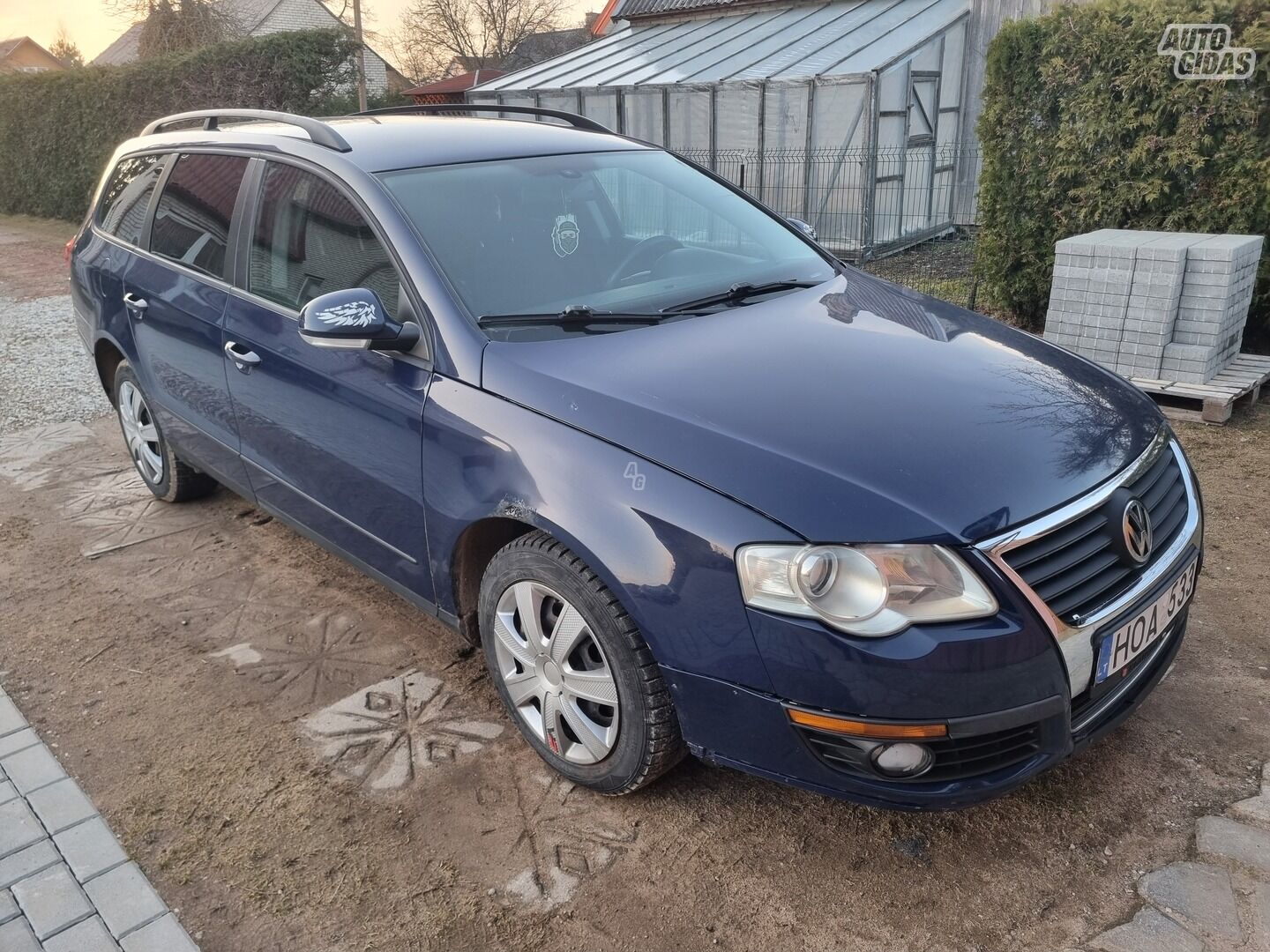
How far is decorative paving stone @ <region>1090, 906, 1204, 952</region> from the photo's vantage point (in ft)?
7.16

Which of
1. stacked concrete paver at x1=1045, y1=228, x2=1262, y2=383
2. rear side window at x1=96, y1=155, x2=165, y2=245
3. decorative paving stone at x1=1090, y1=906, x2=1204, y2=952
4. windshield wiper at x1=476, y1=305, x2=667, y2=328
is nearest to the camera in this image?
decorative paving stone at x1=1090, y1=906, x2=1204, y2=952

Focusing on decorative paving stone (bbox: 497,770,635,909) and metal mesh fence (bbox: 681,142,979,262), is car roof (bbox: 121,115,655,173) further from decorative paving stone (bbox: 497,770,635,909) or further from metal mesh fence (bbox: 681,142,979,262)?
metal mesh fence (bbox: 681,142,979,262)

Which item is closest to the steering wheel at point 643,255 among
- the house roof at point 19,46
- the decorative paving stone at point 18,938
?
the decorative paving stone at point 18,938

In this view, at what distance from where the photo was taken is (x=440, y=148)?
3340 millimetres

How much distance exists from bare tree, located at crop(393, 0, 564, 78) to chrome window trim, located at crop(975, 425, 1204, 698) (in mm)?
47700

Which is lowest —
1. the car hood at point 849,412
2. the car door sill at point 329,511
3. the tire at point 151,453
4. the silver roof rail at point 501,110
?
the tire at point 151,453

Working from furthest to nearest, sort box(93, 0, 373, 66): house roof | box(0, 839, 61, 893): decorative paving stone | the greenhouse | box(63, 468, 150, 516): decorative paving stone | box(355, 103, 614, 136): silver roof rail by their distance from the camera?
box(93, 0, 373, 66): house roof
the greenhouse
box(63, 468, 150, 516): decorative paving stone
box(355, 103, 614, 136): silver roof rail
box(0, 839, 61, 893): decorative paving stone

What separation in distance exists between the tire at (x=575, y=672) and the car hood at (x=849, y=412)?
41 cm

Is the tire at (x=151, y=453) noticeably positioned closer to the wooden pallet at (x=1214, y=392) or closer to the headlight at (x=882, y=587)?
the headlight at (x=882, y=587)

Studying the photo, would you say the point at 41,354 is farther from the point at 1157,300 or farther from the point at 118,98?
the point at 118,98

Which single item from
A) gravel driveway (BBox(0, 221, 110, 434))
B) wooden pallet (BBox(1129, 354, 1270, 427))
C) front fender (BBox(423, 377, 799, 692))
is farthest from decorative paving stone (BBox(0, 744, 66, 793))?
wooden pallet (BBox(1129, 354, 1270, 427))

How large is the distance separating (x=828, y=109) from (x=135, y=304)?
10.4 meters

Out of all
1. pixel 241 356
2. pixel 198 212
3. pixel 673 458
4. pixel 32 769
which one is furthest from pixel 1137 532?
pixel 198 212

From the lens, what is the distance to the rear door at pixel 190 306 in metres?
3.73
